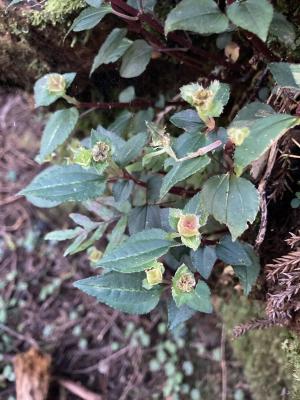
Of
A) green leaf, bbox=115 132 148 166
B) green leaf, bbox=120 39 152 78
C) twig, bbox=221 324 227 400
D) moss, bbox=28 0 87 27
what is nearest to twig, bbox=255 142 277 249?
green leaf, bbox=115 132 148 166

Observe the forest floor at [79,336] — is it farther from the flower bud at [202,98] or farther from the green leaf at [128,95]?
the flower bud at [202,98]

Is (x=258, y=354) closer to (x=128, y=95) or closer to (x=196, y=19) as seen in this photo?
(x=128, y=95)

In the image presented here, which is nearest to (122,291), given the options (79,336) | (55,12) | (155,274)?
(155,274)

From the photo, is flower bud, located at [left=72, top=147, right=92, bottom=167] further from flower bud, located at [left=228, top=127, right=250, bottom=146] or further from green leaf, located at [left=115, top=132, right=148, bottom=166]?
flower bud, located at [left=228, top=127, right=250, bottom=146]

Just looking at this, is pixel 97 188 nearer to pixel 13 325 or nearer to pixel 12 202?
pixel 13 325

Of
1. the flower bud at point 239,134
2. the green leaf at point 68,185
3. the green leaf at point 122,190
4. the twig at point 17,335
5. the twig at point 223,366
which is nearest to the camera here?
the flower bud at point 239,134

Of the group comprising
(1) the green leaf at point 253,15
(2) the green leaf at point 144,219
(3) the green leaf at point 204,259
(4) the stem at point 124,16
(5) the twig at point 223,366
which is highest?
(1) the green leaf at point 253,15

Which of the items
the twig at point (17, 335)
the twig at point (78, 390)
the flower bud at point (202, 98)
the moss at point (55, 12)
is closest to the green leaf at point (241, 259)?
the flower bud at point (202, 98)
